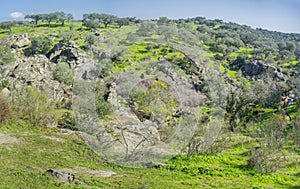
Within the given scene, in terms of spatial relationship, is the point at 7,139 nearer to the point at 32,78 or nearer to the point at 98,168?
the point at 98,168

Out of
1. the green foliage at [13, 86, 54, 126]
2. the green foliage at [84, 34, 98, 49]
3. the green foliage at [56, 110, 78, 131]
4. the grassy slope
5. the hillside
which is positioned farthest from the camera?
the green foliage at [84, 34, 98, 49]

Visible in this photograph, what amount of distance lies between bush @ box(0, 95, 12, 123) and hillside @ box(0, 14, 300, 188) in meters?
0.06

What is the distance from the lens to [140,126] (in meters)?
17.0

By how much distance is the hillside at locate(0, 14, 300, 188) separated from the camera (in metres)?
12.3

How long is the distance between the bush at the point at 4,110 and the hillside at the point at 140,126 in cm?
6

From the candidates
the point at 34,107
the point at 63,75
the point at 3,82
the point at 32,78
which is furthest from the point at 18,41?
the point at 34,107

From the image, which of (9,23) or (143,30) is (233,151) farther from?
(9,23)

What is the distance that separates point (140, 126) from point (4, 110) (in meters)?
6.86

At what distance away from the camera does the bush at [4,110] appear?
15.8 m

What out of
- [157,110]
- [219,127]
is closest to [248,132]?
[219,127]

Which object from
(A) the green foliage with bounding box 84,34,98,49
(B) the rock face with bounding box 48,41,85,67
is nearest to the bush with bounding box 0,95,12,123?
(A) the green foliage with bounding box 84,34,98,49

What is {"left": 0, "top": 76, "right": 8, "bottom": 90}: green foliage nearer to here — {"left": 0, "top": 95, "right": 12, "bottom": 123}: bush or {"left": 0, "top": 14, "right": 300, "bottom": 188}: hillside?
{"left": 0, "top": 14, "right": 300, "bottom": 188}: hillside

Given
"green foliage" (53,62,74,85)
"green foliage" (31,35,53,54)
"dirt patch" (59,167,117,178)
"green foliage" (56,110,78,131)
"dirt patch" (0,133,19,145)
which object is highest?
"green foliage" (31,35,53,54)

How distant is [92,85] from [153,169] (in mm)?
6913
